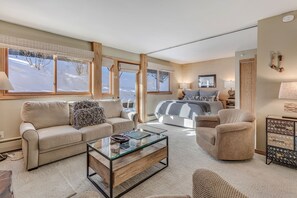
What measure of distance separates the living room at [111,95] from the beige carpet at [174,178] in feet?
0.04

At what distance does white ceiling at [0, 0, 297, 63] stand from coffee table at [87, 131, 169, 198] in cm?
197

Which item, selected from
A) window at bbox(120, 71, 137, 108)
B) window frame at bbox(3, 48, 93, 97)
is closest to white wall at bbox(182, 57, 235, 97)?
window at bbox(120, 71, 137, 108)

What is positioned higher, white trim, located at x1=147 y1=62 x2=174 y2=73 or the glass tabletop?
white trim, located at x1=147 y1=62 x2=174 y2=73

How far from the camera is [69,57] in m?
3.59

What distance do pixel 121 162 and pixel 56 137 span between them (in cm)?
124

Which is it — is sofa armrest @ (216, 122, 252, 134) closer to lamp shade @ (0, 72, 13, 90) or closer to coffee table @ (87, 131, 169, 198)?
coffee table @ (87, 131, 169, 198)

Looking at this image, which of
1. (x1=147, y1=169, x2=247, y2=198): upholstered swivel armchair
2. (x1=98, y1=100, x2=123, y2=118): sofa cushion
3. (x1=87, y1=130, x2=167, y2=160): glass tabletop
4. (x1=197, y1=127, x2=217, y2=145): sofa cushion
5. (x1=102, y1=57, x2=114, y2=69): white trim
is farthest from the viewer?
(x1=102, y1=57, x2=114, y2=69): white trim

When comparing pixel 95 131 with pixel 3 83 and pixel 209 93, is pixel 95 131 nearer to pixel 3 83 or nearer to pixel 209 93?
pixel 3 83

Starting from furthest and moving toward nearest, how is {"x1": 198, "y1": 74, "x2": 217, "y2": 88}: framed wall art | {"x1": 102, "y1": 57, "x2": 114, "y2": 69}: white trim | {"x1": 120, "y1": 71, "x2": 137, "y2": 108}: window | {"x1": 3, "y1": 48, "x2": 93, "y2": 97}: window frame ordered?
{"x1": 198, "y1": 74, "x2": 217, "y2": 88}: framed wall art → {"x1": 120, "y1": 71, "x2": 137, "y2": 108}: window → {"x1": 102, "y1": 57, "x2": 114, "y2": 69}: white trim → {"x1": 3, "y1": 48, "x2": 93, "y2": 97}: window frame

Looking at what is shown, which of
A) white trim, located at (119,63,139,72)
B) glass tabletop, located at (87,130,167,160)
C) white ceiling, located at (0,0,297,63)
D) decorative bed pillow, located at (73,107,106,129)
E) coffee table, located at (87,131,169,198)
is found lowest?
coffee table, located at (87,131,169,198)

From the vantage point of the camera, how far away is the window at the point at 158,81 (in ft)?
19.3

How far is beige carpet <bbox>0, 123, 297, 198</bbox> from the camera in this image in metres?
1.77

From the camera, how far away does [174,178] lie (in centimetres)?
203

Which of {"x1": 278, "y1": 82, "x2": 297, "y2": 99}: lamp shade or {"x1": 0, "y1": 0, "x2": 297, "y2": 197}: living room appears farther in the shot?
{"x1": 278, "y1": 82, "x2": 297, "y2": 99}: lamp shade
